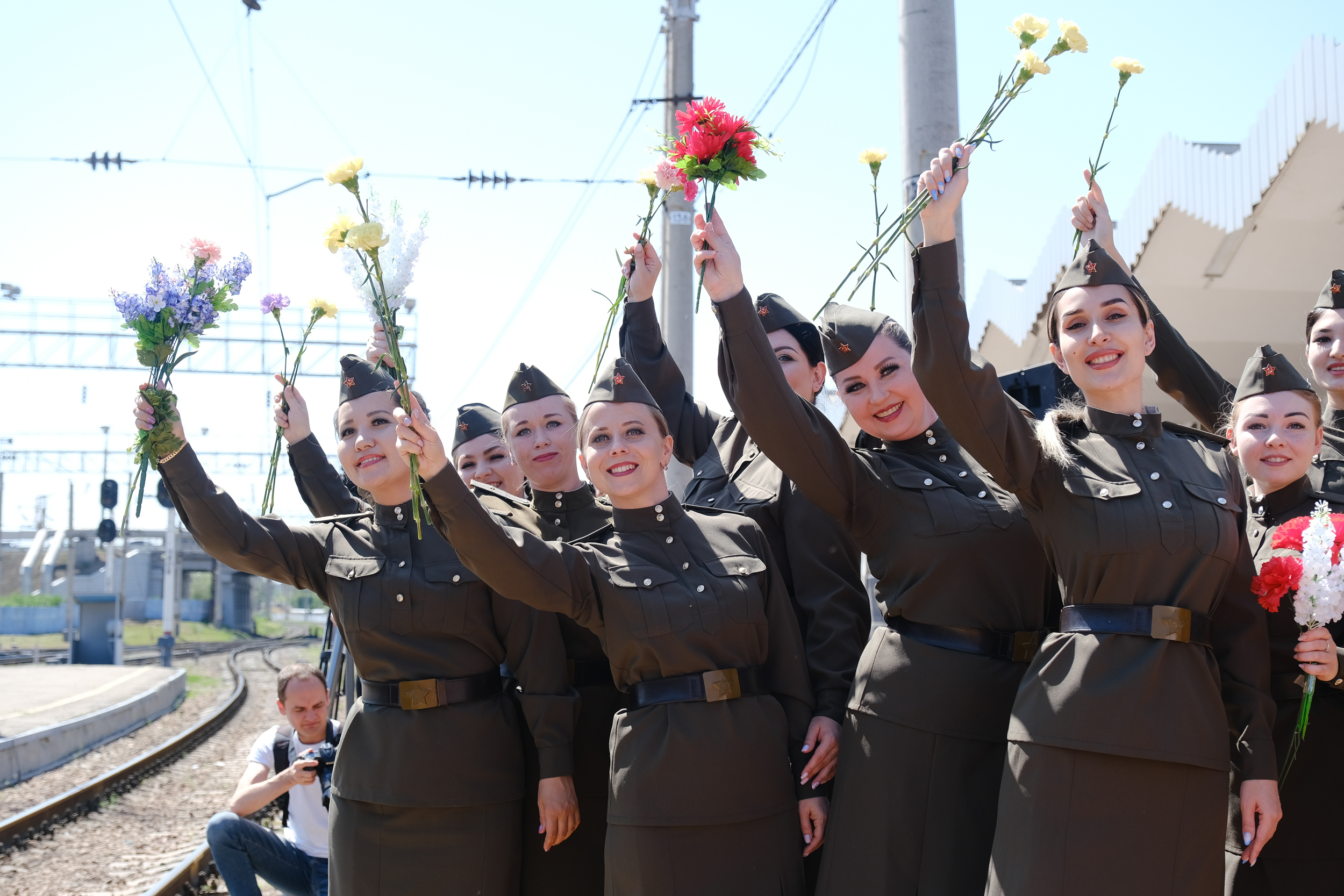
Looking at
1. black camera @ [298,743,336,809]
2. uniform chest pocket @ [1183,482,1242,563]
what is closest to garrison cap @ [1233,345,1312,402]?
uniform chest pocket @ [1183,482,1242,563]

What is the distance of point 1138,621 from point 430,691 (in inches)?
81.8

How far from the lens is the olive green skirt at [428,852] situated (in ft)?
11.5

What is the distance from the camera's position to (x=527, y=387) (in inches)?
161

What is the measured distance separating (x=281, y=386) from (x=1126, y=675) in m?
3.35

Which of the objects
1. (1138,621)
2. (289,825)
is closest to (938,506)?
(1138,621)

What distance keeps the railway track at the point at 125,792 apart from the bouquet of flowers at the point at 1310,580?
678 cm

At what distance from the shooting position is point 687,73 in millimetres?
10812

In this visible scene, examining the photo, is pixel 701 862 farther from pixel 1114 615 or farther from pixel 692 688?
pixel 1114 615

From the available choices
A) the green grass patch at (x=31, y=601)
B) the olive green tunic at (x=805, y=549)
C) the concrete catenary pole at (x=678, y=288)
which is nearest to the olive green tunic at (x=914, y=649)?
the olive green tunic at (x=805, y=549)

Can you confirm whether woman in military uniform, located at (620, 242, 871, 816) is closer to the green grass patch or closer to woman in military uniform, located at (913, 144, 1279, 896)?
woman in military uniform, located at (913, 144, 1279, 896)

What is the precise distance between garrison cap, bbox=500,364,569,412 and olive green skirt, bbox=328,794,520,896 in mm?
1371

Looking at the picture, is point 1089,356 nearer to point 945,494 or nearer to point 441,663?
point 945,494

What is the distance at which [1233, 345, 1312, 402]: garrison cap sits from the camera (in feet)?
10.8

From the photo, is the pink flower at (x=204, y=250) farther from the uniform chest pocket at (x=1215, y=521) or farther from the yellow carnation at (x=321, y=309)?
the uniform chest pocket at (x=1215, y=521)
